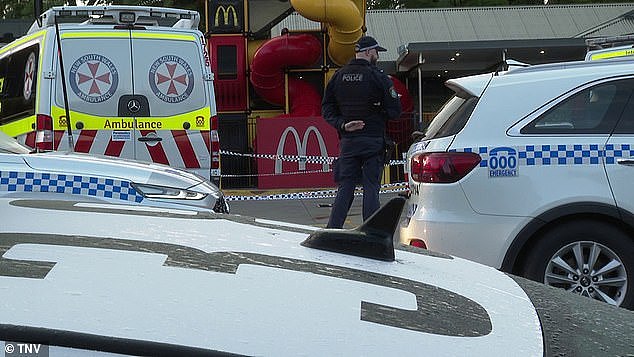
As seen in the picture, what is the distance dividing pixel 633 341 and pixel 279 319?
0.73 metres

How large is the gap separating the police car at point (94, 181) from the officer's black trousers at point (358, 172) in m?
2.01

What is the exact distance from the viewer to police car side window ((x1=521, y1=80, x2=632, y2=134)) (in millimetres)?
4938

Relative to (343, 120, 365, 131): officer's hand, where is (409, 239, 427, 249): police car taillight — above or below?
below

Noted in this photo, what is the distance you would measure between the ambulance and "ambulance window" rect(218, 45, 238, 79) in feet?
26.7

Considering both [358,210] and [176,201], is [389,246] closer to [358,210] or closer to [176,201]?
[176,201]

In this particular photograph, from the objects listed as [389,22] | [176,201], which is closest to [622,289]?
[176,201]

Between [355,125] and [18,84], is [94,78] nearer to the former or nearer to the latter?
[18,84]

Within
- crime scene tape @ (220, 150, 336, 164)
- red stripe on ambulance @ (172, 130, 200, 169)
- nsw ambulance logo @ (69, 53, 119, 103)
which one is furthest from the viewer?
crime scene tape @ (220, 150, 336, 164)

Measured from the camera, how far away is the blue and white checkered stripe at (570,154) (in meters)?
4.85

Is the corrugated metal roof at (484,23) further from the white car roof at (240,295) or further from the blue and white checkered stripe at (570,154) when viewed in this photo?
the white car roof at (240,295)

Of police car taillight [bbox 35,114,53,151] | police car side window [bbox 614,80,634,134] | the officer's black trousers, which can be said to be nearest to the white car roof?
police car side window [bbox 614,80,634,134]

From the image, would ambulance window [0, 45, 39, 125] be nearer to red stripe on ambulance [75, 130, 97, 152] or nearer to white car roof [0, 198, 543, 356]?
red stripe on ambulance [75, 130, 97, 152]

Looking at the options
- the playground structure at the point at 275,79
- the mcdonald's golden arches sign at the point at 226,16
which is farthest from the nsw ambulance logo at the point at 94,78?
the mcdonald's golden arches sign at the point at 226,16

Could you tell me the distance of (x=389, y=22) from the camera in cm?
2516
